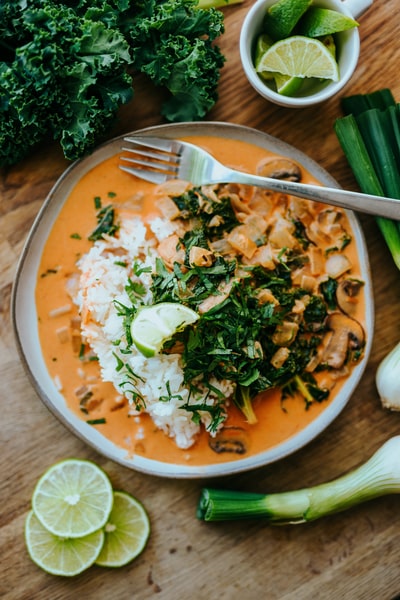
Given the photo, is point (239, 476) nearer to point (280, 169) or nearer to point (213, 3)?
point (280, 169)

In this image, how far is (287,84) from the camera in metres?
2.26

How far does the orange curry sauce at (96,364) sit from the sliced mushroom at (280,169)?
0.14 feet

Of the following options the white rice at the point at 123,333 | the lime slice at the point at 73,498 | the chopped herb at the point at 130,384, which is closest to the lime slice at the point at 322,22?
the white rice at the point at 123,333

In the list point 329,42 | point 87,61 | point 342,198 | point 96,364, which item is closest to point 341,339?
point 342,198

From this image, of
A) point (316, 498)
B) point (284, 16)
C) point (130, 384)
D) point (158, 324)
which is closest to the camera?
point (158, 324)

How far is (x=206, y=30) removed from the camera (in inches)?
88.0

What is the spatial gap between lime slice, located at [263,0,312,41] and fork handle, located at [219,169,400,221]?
1.90ft

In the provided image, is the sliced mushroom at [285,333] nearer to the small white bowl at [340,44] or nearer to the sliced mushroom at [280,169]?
the sliced mushroom at [280,169]

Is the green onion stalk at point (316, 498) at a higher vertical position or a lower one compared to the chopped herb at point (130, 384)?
lower

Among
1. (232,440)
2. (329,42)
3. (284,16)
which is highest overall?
(284,16)

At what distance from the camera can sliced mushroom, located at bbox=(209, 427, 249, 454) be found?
2.37m

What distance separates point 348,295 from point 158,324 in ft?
2.78

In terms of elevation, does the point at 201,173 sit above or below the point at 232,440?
above

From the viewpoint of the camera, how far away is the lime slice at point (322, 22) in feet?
7.14
